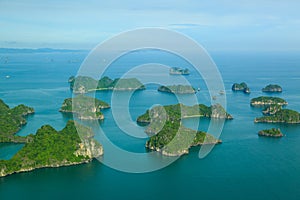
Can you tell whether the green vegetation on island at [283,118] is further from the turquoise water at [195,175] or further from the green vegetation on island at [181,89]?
the green vegetation on island at [181,89]

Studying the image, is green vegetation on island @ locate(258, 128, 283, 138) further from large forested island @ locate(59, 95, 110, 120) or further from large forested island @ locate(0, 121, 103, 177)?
large forested island @ locate(59, 95, 110, 120)

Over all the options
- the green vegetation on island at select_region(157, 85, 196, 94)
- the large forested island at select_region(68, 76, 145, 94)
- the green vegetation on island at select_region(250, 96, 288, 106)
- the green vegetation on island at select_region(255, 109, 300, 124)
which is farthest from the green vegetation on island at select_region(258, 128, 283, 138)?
the large forested island at select_region(68, 76, 145, 94)

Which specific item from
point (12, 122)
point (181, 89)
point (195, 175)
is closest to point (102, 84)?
point (181, 89)

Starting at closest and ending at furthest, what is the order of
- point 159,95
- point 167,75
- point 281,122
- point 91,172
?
point 91,172
point 281,122
point 159,95
point 167,75

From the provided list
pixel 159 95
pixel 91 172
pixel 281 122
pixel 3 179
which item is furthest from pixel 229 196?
pixel 159 95

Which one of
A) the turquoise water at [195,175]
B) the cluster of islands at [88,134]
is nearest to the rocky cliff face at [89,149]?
the cluster of islands at [88,134]

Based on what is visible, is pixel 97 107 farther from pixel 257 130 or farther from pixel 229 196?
pixel 229 196
